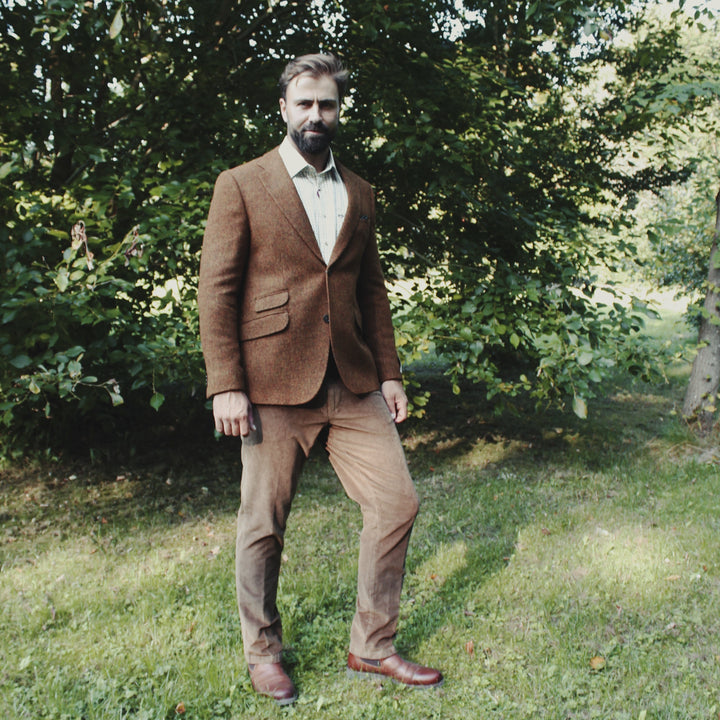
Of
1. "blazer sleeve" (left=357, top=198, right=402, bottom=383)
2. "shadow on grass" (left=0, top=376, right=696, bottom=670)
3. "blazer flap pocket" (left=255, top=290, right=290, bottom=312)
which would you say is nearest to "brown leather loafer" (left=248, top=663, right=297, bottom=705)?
"shadow on grass" (left=0, top=376, right=696, bottom=670)

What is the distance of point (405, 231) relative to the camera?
20.0ft

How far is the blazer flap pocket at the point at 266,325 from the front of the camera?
2662 mm

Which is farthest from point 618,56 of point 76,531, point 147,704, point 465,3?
point 147,704

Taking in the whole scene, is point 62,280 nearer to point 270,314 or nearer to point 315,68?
point 270,314

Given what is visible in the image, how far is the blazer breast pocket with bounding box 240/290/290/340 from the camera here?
2.66 metres

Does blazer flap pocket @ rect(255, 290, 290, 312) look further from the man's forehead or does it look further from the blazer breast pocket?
the man's forehead

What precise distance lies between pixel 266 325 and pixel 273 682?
1.33m

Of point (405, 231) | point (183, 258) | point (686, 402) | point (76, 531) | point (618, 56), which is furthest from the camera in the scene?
point (618, 56)

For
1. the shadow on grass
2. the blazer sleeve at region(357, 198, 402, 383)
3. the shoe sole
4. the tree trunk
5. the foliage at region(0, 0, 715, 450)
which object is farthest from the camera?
the tree trunk

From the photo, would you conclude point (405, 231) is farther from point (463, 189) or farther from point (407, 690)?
point (407, 690)

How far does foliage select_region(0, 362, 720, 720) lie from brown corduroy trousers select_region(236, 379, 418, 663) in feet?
0.81

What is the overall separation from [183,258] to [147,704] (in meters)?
3.11

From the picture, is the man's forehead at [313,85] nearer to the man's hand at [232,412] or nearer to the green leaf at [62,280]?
the man's hand at [232,412]

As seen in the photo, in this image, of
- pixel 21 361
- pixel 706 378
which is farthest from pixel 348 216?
pixel 706 378
